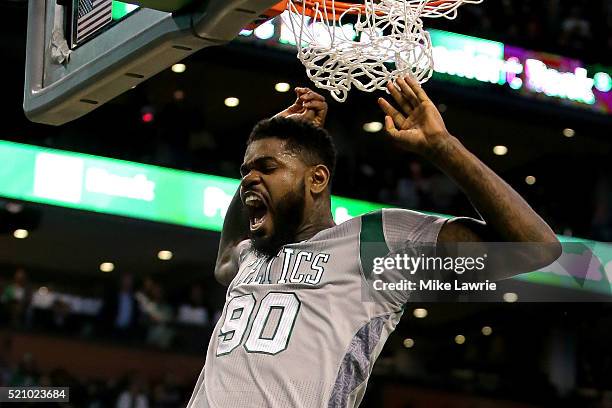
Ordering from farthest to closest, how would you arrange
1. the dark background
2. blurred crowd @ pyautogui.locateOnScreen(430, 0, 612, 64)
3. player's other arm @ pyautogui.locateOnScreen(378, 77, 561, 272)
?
1. blurred crowd @ pyautogui.locateOnScreen(430, 0, 612, 64)
2. the dark background
3. player's other arm @ pyautogui.locateOnScreen(378, 77, 561, 272)

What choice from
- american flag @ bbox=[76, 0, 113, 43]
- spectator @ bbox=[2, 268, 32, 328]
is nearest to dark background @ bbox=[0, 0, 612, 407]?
spectator @ bbox=[2, 268, 32, 328]

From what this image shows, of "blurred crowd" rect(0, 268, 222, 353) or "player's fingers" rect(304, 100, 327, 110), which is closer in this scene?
"player's fingers" rect(304, 100, 327, 110)

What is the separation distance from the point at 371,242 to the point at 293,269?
28 cm

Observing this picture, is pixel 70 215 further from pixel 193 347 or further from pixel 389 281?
pixel 389 281

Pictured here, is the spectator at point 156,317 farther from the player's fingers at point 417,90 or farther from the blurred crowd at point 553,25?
the player's fingers at point 417,90

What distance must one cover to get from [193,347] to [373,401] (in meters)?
2.25

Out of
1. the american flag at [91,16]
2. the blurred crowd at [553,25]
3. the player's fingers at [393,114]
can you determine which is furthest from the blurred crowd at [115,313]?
the player's fingers at [393,114]

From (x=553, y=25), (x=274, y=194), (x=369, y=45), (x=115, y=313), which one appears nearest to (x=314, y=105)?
(x=369, y=45)

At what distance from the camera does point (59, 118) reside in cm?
392

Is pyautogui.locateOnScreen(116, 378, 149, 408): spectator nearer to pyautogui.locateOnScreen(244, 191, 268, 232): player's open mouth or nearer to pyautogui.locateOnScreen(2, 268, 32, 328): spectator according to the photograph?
pyautogui.locateOnScreen(2, 268, 32, 328): spectator

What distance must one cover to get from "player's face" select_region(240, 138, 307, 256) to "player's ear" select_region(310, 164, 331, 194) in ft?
0.12

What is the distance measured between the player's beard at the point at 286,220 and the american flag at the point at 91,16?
0.80m

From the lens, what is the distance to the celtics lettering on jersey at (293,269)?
139 inches

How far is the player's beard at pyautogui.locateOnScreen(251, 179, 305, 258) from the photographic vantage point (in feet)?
11.9
